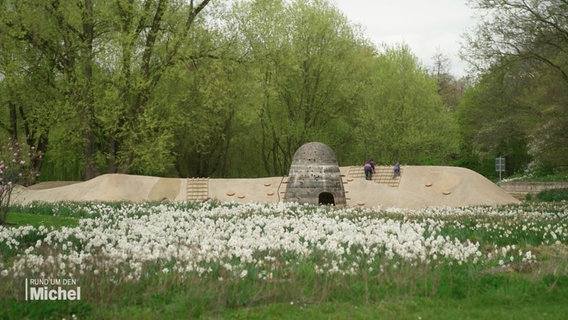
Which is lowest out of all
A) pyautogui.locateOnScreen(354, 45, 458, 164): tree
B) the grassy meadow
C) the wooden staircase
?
the grassy meadow

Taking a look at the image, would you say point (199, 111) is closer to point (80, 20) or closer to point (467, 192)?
point (80, 20)

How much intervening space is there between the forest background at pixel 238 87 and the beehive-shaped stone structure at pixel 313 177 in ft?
30.7

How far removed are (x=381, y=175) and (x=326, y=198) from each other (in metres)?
8.08

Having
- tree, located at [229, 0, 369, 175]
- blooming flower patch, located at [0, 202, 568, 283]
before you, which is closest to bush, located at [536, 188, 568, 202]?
blooming flower patch, located at [0, 202, 568, 283]

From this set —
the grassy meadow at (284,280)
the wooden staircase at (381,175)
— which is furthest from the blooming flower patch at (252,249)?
the wooden staircase at (381,175)

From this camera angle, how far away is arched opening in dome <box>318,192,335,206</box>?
88.6 ft

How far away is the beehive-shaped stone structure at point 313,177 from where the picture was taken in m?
25.7

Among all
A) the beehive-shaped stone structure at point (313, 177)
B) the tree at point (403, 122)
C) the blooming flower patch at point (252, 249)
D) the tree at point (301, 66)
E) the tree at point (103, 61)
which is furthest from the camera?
the tree at point (403, 122)

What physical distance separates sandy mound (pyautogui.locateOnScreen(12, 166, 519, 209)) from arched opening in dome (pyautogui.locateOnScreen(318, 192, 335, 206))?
2.54 metres

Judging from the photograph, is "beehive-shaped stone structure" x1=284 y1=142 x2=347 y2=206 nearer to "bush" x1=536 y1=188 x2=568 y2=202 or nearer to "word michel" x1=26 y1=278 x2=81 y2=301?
"bush" x1=536 y1=188 x2=568 y2=202

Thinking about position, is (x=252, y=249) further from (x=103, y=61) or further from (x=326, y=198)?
(x=103, y=61)

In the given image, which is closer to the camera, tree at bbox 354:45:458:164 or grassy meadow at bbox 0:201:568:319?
grassy meadow at bbox 0:201:568:319

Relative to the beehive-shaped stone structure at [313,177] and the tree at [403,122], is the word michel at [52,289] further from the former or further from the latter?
the tree at [403,122]

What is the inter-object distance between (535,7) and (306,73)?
17.4m
